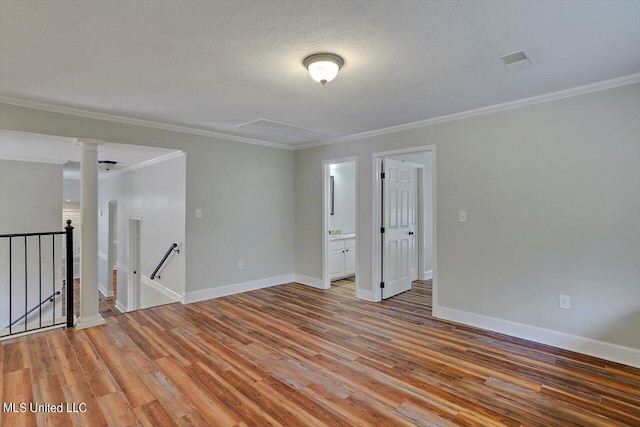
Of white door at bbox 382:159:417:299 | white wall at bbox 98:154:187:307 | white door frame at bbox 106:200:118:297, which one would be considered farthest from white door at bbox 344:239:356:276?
white door frame at bbox 106:200:118:297

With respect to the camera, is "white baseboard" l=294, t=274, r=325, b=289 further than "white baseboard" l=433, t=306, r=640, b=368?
Yes

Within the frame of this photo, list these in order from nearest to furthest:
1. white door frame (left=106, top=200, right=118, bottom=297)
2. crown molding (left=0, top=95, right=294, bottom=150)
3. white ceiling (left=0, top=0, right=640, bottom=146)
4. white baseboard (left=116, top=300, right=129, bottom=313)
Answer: white ceiling (left=0, top=0, right=640, bottom=146) → crown molding (left=0, top=95, right=294, bottom=150) → white baseboard (left=116, top=300, right=129, bottom=313) → white door frame (left=106, top=200, right=118, bottom=297)

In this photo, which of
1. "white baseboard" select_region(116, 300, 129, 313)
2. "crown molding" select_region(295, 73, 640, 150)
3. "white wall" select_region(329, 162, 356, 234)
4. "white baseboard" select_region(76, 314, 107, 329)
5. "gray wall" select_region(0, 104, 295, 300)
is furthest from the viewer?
"white baseboard" select_region(116, 300, 129, 313)

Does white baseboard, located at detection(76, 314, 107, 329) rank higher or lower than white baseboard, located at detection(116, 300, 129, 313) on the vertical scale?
higher

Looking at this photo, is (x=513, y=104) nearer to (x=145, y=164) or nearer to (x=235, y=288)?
(x=235, y=288)

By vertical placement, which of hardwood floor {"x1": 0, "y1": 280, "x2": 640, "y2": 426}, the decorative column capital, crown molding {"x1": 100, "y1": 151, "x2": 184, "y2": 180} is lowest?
hardwood floor {"x1": 0, "y1": 280, "x2": 640, "y2": 426}

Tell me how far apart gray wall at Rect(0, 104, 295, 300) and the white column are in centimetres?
27

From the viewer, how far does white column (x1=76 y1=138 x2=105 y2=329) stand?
148 inches

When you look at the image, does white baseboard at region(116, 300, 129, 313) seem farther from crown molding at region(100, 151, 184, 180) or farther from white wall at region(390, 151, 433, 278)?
white wall at region(390, 151, 433, 278)

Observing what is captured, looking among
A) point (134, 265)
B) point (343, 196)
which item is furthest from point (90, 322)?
point (343, 196)

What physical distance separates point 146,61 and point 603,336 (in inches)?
177

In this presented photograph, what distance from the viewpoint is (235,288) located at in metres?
5.18

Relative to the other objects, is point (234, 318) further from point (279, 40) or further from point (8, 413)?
point (279, 40)

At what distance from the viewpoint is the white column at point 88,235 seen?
377 cm
